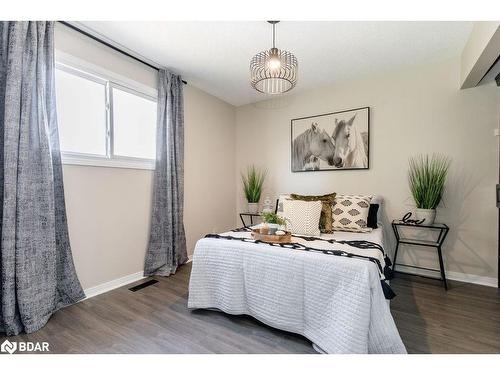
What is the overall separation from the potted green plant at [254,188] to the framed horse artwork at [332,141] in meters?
0.59

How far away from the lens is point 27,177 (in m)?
1.82

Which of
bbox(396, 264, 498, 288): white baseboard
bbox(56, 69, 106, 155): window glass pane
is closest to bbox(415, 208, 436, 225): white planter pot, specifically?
bbox(396, 264, 498, 288): white baseboard

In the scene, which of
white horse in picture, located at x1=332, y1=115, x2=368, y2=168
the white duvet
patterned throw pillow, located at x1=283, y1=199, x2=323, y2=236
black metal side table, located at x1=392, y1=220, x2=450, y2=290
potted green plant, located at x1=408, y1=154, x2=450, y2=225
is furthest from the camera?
white horse in picture, located at x1=332, y1=115, x2=368, y2=168

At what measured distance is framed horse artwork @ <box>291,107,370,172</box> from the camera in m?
3.26

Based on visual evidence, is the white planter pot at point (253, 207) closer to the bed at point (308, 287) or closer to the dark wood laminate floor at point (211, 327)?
the bed at point (308, 287)

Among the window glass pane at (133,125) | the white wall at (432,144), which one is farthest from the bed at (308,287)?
the window glass pane at (133,125)

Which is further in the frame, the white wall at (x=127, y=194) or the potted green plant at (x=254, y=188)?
the potted green plant at (x=254, y=188)

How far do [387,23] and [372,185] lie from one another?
182cm

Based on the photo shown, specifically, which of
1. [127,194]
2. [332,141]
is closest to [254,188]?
[332,141]

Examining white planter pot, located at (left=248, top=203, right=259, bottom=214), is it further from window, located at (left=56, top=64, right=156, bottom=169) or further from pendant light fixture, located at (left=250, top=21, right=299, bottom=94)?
pendant light fixture, located at (left=250, top=21, right=299, bottom=94)

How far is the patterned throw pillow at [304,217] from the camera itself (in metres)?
2.41

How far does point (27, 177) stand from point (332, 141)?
129 inches

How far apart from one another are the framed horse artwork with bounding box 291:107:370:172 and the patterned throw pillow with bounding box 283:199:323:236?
1156 mm
